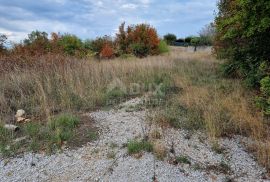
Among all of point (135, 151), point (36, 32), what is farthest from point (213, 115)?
point (36, 32)

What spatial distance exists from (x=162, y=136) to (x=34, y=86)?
435cm

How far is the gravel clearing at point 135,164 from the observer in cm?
404

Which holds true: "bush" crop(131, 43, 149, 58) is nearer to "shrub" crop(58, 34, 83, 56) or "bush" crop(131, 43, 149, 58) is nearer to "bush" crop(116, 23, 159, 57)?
"bush" crop(116, 23, 159, 57)

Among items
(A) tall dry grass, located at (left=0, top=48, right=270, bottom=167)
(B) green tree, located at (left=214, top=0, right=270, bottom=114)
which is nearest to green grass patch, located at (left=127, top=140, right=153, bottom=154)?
(A) tall dry grass, located at (left=0, top=48, right=270, bottom=167)

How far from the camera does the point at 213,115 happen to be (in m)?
5.69

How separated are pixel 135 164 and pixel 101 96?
11.4 feet

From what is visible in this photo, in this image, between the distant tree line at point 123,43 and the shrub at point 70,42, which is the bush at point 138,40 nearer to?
the distant tree line at point 123,43

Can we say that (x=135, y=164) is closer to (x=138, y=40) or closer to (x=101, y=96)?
(x=101, y=96)

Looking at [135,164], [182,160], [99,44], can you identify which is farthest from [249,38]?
[99,44]

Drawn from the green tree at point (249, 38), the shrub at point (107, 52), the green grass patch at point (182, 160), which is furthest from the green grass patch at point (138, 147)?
the shrub at point (107, 52)

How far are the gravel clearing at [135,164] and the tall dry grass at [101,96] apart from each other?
1.14 ft

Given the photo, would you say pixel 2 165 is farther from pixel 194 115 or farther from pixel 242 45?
pixel 242 45

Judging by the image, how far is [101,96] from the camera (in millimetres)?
7547

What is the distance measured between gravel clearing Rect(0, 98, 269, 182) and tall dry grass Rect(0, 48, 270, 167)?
1.14 ft
